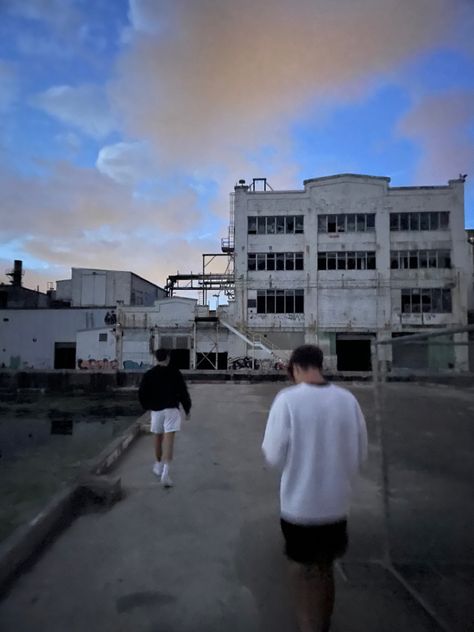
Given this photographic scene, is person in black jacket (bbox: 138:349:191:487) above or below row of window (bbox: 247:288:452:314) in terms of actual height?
below

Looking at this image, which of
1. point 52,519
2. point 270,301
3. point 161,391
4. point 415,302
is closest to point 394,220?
point 415,302

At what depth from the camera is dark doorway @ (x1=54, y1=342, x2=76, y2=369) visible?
121 ft

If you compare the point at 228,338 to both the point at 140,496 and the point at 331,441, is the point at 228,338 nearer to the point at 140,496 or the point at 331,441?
the point at 140,496

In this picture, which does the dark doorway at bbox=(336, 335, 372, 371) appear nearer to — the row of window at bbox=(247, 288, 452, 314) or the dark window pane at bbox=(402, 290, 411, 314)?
the dark window pane at bbox=(402, 290, 411, 314)

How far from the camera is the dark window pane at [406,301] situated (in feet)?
113

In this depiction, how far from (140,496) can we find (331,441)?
338 centimetres

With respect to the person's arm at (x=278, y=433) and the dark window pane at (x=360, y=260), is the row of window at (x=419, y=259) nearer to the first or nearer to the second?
the dark window pane at (x=360, y=260)

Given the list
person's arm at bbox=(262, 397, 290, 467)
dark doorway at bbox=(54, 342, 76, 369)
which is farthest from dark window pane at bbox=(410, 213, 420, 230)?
person's arm at bbox=(262, 397, 290, 467)

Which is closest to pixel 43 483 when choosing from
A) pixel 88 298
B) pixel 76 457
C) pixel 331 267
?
pixel 76 457

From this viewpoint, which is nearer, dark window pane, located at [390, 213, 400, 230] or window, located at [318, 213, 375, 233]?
dark window pane, located at [390, 213, 400, 230]

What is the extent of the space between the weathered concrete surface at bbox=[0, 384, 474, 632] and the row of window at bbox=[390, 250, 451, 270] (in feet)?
103

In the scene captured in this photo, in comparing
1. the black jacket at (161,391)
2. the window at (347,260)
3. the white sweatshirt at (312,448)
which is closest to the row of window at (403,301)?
the window at (347,260)

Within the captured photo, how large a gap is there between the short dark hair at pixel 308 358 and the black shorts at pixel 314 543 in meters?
Result: 0.86

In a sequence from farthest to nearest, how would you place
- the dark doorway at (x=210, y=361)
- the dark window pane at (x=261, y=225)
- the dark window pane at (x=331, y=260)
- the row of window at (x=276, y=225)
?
the dark window pane at (x=261, y=225)
the row of window at (x=276, y=225)
the dark window pane at (x=331, y=260)
the dark doorway at (x=210, y=361)
